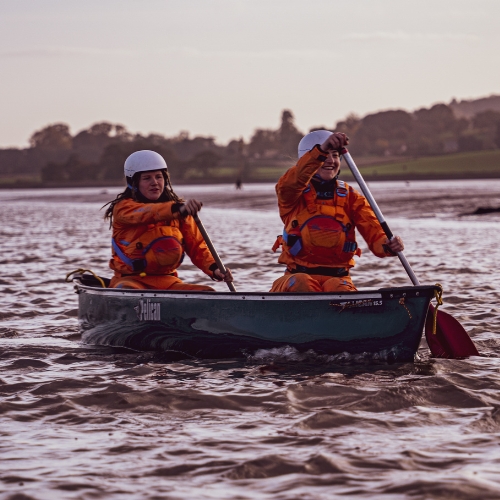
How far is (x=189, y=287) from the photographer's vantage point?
26.7ft

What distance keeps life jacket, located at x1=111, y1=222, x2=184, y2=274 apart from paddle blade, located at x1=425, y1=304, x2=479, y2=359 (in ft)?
7.61

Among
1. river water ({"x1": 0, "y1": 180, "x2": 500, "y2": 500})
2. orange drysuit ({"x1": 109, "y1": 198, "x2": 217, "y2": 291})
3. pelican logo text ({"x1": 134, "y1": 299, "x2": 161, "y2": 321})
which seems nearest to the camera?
river water ({"x1": 0, "y1": 180, "x2": 500, "y2": 500})

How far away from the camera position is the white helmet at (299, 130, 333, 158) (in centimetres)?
727

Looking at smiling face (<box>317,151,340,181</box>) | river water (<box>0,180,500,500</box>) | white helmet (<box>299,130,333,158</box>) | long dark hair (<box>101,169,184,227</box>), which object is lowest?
river water (<box>0,180,500,500</box>)

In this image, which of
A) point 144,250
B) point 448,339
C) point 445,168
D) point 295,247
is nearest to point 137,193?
point 144,250

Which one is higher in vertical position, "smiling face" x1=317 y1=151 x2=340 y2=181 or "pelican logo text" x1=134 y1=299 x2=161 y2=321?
"smiling face" x1=317 y1=151 x2=340 y2=181

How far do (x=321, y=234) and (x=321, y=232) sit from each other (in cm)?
2

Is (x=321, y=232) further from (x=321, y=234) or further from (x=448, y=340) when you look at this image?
(x=448, y=340)

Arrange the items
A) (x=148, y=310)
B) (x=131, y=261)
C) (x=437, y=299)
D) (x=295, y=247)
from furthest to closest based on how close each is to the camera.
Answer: (x=131, y=261)
(x=148, y=310)
(x=295, y=247)
(x=437, y=299)

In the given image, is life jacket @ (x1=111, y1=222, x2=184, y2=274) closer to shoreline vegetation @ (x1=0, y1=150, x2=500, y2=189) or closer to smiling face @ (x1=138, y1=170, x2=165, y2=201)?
smiling face @ (x1=138, y1=170, x2=165, y2=201)

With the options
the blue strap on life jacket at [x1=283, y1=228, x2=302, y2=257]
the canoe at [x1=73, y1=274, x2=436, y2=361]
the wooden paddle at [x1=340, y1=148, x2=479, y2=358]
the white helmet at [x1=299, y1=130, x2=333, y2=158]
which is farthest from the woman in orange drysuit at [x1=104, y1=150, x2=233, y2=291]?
the wooden paddle at [x1=340, y1=148, x2=479, y2=358]

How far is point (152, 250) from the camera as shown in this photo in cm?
803

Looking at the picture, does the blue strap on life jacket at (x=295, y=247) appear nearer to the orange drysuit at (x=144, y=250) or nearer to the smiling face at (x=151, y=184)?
the orange drysuit at (x=144, y=250)

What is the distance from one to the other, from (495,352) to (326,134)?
7.50ft
